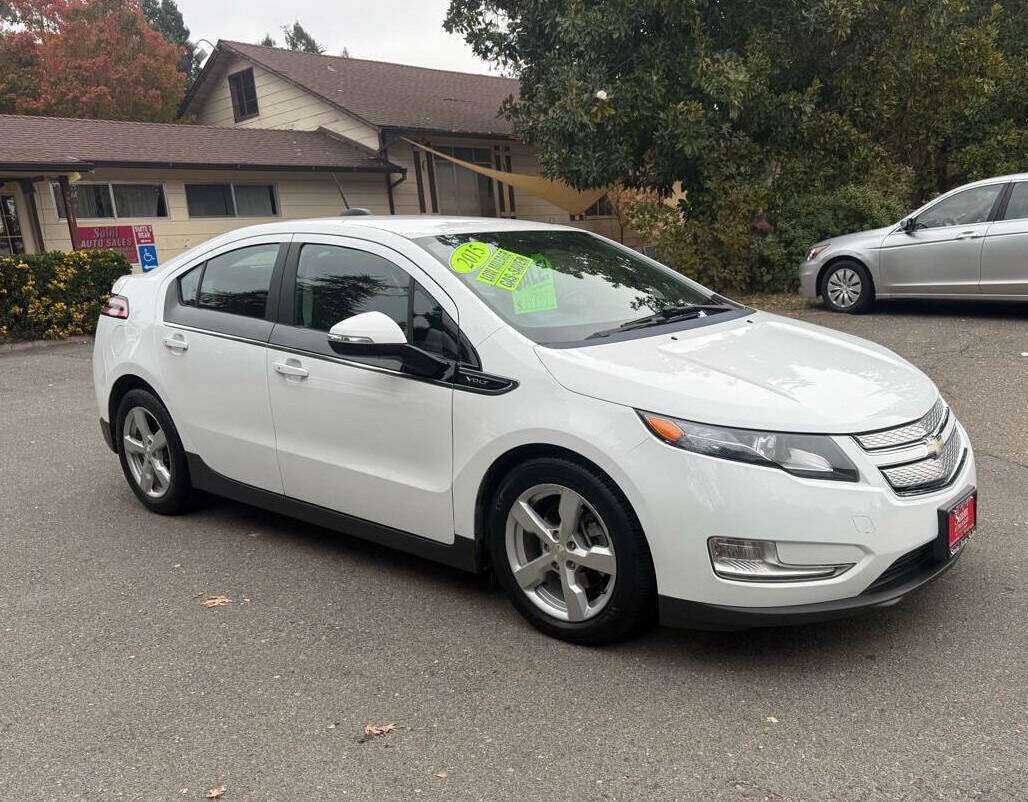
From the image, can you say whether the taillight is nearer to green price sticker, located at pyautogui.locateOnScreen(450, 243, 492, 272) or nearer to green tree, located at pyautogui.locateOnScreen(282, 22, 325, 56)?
green price sticker, located at pyautogui.locateOnScreen(450, 243, 492, 272)

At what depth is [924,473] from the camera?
10.5ft


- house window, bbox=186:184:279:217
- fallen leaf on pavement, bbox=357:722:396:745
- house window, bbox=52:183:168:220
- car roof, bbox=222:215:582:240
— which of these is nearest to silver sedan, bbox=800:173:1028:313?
car roof, bbox=222:215:582:240

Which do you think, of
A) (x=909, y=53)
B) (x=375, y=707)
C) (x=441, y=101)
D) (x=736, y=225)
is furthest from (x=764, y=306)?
(x=441, y=101)

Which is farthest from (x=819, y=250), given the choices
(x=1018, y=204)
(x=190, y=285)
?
(x=190, y=285)

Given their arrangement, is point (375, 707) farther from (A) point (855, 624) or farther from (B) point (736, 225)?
(B) point (736, 225)

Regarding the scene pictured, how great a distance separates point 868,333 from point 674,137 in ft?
17.8

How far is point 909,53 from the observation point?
1503 cm

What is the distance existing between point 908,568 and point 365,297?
8.14 ft

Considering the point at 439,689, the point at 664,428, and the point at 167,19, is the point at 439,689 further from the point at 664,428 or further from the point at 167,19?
the point at 167,19

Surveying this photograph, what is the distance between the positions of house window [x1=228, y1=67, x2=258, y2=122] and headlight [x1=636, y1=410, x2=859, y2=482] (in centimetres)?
2403

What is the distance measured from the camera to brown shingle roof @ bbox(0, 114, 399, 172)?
1722cm

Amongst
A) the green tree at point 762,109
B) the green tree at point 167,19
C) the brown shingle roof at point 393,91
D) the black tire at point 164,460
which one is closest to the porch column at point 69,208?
the brown shingle roof at point 393,91

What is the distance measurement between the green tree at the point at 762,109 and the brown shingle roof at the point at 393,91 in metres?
6.63

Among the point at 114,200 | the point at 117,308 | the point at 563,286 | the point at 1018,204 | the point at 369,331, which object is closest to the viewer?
the point at 369,331
